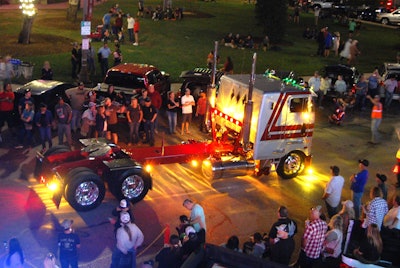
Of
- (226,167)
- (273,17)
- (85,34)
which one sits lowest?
(226,167)

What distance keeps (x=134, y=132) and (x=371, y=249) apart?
8.59m

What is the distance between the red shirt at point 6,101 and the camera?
14266mm

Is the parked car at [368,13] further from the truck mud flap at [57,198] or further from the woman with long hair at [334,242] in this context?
the truck mud flap at [57,198]

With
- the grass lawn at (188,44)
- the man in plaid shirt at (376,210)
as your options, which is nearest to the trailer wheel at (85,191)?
the man in plaid shirt at (376,210)

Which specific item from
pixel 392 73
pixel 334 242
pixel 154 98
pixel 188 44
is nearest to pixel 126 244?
pixel 334 242

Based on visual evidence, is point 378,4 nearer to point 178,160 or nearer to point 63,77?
point 63,77

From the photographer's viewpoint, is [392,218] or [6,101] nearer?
[392,218]

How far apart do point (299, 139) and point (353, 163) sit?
3.06 meters

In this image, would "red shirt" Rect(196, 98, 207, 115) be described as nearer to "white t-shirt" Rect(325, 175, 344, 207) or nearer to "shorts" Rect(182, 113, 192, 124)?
"shorts" Rect(182, 113, 192, 124)

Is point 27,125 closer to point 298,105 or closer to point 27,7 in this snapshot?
point 298,105

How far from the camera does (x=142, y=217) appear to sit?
11.1 m

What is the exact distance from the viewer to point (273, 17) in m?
33.1

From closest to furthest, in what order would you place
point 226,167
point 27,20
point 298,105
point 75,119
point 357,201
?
point 357,201
point 226,167
point 298,105
point 75,119
point 27,20

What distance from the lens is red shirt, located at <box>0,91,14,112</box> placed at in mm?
14266
